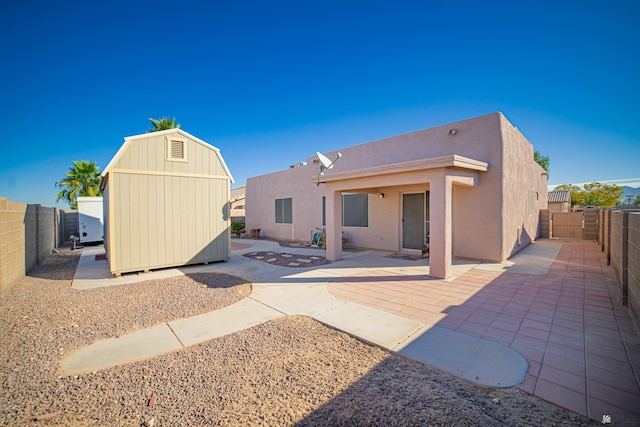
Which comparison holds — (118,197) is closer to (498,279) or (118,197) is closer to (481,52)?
(498,279)

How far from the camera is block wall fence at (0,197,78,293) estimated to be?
18.1 ft

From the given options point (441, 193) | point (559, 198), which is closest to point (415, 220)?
point (441, 193)

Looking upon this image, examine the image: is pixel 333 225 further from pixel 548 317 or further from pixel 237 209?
pixel 237 209

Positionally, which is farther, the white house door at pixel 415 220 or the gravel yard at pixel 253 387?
the white house door at pixel 415 220

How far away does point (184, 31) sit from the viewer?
26.6 ft

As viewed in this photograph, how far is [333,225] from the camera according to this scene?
8641mm

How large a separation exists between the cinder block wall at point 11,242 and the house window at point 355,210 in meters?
9.15

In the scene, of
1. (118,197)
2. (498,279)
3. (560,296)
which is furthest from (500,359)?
(118,197)

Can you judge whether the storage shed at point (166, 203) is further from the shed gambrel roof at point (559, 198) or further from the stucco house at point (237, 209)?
the shed gambrel roof at point (559, 198)

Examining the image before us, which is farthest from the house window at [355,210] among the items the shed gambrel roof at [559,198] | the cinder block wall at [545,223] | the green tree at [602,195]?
the green tree at [602,195]

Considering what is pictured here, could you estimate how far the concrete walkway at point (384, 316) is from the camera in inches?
106

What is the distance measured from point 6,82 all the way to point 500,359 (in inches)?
535

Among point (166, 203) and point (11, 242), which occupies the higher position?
point (166, 203)

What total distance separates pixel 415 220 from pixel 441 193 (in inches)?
137
